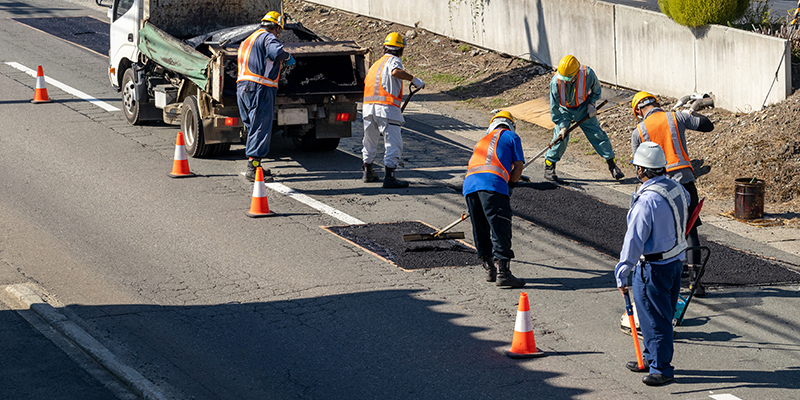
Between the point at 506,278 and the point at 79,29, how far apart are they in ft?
59.0

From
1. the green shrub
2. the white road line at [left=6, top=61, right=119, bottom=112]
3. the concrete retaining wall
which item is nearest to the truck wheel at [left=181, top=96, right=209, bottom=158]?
the white road line at [left=6, top=61, right=119, bottom=112]

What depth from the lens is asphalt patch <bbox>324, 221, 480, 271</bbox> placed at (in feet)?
29.4

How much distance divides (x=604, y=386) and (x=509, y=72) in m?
12.0

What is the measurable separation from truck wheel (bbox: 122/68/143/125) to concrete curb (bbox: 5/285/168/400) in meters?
6.56

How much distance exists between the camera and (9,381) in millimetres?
6320

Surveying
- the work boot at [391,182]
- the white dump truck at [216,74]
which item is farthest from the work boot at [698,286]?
the white dump truck at [216,74]

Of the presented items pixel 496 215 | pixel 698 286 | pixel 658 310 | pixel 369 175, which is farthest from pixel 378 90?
pixel 658 310

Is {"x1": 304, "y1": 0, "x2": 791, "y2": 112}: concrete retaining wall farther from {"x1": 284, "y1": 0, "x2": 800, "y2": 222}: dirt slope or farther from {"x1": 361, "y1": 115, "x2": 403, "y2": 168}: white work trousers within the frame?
{"x1": 361, "y1": 115, "x2": 403, "y2": 168}: white work trousers

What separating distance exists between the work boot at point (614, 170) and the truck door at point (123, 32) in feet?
24.5

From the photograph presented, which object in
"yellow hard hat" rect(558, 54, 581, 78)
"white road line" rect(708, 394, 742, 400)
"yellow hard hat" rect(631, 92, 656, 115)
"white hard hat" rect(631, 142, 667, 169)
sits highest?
"yellow hard hat" rect(558, 54, 581, 78)

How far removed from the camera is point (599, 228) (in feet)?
33.1

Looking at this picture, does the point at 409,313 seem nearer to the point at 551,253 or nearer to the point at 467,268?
the point at 467,268

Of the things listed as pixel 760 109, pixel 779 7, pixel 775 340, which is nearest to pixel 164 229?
pixel 775 340

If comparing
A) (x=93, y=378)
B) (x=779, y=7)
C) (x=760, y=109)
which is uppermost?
(x=779, y=7)
